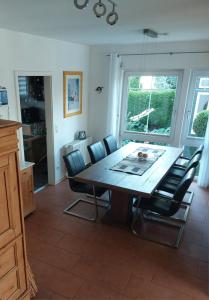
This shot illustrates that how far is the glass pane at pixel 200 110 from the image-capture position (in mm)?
4191

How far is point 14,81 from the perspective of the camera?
3119mm

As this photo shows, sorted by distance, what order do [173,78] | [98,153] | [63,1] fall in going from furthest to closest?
[173,78]
[98,153]
[63,1]

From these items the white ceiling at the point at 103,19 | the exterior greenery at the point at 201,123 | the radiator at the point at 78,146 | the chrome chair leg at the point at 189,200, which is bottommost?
the chrome chair leg at the point at 189,200

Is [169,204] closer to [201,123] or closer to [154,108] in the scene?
[201,123]

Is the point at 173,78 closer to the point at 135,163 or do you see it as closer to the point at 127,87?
the point at 127,87

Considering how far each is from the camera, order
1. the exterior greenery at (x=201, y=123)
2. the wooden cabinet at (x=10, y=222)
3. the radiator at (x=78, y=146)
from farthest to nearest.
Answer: the radiator at (x=78, y=146) < the exterior greenery at (x=201, y=123) < the wooden cabinet at (x=10, y=222)

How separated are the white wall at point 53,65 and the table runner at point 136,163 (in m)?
1.43

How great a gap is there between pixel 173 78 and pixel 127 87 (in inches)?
35.6

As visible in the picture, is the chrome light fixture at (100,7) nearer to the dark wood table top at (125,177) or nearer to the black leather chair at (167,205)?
the dark wood table top at (125,177)

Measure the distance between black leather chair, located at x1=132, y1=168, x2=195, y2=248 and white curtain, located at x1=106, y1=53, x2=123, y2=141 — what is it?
2051 mm

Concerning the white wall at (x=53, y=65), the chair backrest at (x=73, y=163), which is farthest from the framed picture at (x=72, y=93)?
the chair backrest at (x=73, y=163)

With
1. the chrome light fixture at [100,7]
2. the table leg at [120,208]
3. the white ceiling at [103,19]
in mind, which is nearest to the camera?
the chrome light fixture at [100,7]

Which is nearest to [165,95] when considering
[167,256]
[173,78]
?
[173,78]

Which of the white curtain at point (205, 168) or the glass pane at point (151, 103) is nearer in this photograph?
the white curtain at point (205, 168)
